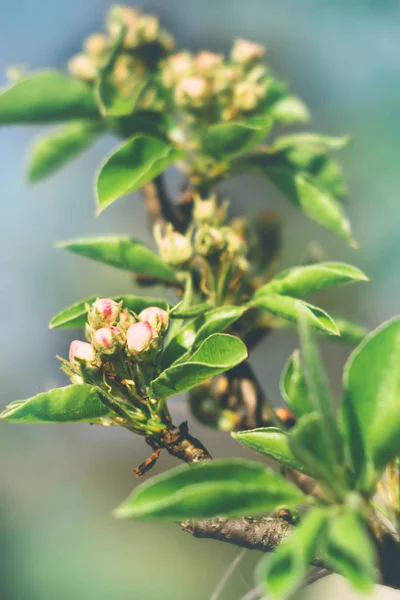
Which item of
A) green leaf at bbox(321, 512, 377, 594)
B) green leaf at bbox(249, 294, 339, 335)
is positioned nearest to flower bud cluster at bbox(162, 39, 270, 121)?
green leaf at bbox(249, 294, 339, 335)

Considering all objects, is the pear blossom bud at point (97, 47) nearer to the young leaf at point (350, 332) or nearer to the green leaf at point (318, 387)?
the young leaf at point (350, 332)

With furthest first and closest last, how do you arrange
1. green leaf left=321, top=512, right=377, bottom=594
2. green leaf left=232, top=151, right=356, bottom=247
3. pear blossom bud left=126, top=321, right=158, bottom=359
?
green leaf left=232, top=151, right=356, bottom=247
pear blossom bud left=126, top=321, right=158, bottom=359
green leaf left=321, top=512, right=377, bottom=594

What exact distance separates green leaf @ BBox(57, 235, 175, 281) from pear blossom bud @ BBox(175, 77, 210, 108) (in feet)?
1.06

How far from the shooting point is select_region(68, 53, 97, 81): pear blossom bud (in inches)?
56.1

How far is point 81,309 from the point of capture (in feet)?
3.33

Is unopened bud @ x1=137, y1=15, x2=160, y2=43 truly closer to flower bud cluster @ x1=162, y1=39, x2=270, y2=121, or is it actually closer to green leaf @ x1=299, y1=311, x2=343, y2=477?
flower bud cluster @ x1=162, y1=39, x2=270, y2=121

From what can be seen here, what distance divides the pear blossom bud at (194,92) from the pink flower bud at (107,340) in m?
0.59

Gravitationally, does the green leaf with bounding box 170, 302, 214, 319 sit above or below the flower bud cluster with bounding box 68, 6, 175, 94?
below

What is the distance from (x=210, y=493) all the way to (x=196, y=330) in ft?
1.34

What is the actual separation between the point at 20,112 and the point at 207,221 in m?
0.46

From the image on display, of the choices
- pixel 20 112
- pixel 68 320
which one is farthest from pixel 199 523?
pixel 20 112

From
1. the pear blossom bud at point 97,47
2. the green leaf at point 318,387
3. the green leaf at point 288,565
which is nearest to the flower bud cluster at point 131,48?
Answer: the pear blossom bud at point 97,47

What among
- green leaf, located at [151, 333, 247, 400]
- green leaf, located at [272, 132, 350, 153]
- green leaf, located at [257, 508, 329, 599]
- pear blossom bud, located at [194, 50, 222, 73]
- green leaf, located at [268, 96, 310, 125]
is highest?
pear blossom bud, located at [194, 50, 222, 73]

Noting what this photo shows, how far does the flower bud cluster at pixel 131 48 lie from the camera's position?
148 cm
